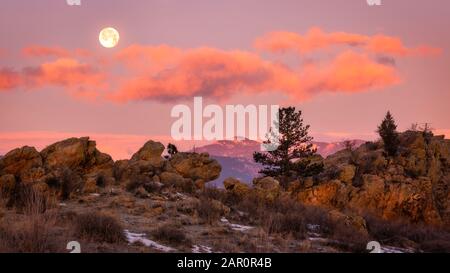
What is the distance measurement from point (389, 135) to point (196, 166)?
2573 centimetres

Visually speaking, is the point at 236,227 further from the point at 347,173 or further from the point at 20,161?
the point at 347,173

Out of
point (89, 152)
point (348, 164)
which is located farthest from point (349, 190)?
point (89, 152)

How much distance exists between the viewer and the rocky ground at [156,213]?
40.1 ft

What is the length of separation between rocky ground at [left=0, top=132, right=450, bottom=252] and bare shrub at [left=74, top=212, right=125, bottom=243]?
0.10 feet

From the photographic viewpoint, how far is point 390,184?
1683 inches

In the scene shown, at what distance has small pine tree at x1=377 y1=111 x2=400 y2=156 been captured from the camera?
4641cm

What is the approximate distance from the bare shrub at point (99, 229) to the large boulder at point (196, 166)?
50.9 feet

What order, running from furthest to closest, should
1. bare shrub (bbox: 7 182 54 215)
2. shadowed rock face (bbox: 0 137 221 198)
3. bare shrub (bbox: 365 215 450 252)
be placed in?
shadowed rock face (bbox: 0 137 221 198)
bare shrub (bbox: 365 215 450 252)
bare shrub (bbox: 7 182 54 215)

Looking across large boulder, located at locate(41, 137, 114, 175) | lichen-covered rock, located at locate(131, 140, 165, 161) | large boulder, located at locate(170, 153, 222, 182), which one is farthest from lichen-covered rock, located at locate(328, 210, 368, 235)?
lichen-covered rock, located at locate(131, 140, 165, 161)

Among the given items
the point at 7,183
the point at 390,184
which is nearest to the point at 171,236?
the point at 7,183

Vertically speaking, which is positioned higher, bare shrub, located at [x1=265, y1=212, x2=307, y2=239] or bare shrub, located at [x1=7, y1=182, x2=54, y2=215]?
bare shrub, located at [x1=7, y1=182, x2=54, y2=215]

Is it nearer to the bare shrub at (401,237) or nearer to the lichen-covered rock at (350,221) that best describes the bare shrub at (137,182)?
the lichen-covered rock at (350,221)

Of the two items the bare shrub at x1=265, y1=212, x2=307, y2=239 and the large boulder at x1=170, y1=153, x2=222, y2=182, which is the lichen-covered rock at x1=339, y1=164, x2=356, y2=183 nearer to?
the large boulder at x1=170, y1=153, x2=222, y2=182
